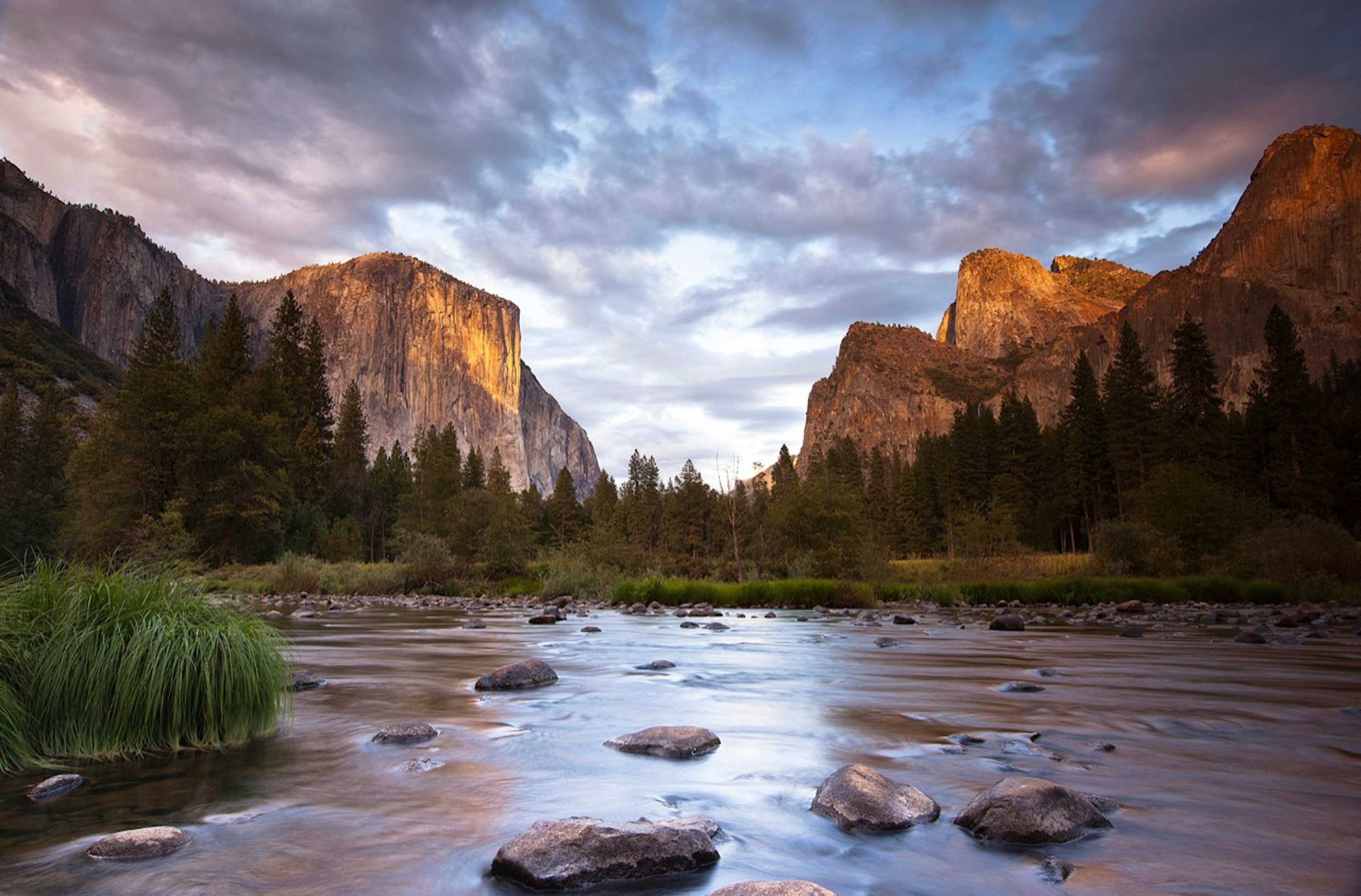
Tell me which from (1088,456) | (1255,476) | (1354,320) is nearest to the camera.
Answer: (1255,476)

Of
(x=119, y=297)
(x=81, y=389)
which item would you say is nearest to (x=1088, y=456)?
(x=81, y=389)

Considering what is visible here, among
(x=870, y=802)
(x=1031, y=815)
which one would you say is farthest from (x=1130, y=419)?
(x=870, y=802)

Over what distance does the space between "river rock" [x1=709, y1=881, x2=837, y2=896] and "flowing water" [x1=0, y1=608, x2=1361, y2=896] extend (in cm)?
45

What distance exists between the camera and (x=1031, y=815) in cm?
379

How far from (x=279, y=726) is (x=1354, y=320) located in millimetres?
189203

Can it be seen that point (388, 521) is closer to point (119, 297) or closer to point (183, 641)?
point (183, 641)

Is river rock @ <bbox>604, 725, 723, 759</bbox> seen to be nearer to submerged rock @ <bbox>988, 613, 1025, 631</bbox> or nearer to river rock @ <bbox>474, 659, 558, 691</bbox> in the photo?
river rock @ <bbox>474, 659, 558, 691</bbox>

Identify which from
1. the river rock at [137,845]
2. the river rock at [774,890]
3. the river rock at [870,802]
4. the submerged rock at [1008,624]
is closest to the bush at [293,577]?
the submerged rock at [1008,624]

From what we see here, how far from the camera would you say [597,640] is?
16.6 meters

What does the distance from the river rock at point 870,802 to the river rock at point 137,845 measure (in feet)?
11.0

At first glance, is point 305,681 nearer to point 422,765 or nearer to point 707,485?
point 422,765

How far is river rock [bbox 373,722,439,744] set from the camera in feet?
20.4

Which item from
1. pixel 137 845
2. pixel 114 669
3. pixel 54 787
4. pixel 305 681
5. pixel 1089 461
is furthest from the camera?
pixel 1089 461

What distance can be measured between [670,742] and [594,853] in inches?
107
